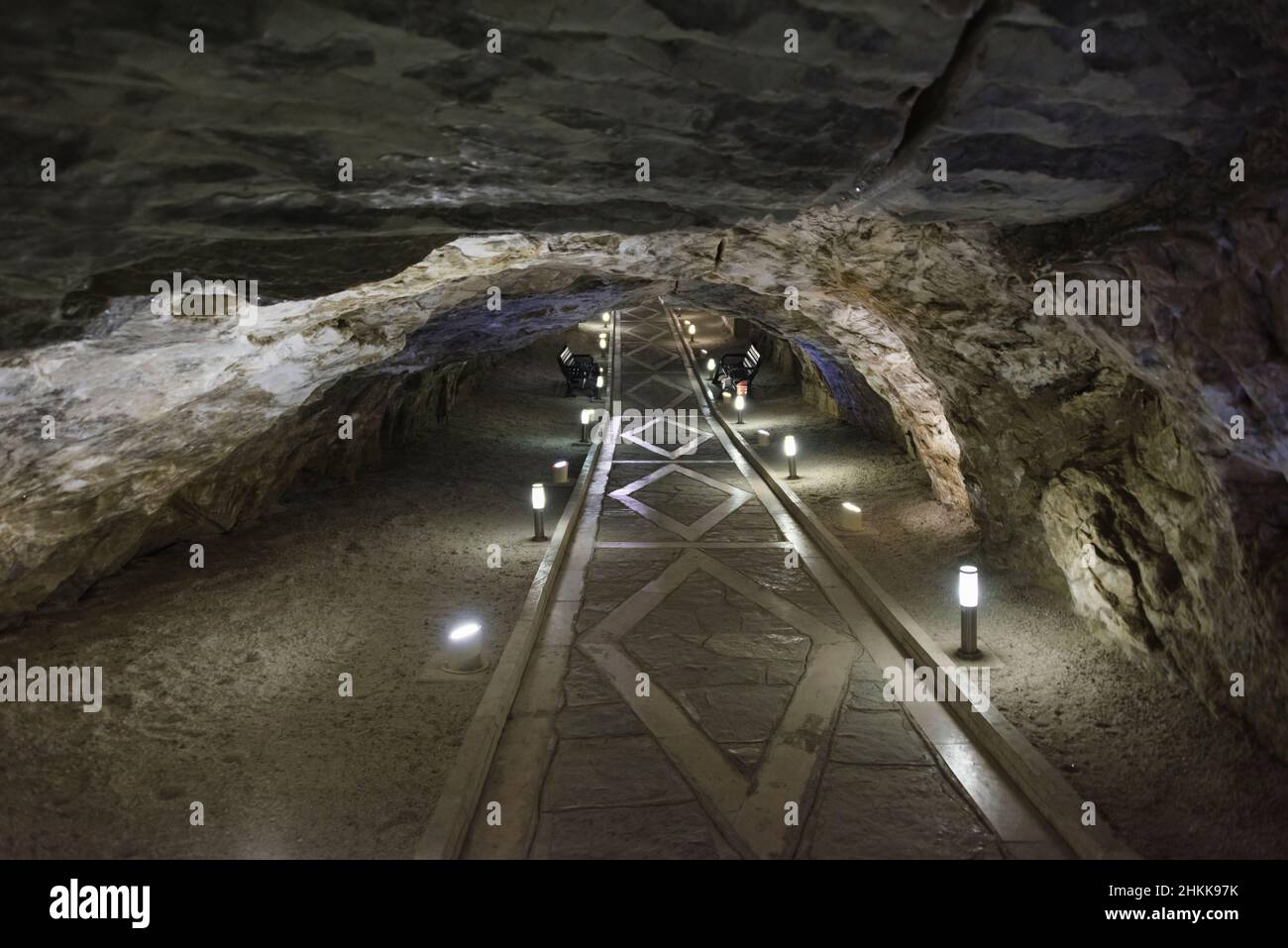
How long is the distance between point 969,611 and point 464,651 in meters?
4.49

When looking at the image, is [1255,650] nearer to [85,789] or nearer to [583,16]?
[583,16]

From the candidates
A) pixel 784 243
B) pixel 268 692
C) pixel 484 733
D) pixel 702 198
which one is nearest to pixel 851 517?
pixel 784 243

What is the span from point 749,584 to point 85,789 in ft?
22.0

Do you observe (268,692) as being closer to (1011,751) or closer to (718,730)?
(718,730)

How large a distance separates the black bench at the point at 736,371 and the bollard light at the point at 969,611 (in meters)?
16.6

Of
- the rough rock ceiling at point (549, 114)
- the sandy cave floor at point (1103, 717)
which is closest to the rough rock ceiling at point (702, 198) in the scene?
the rough rock ceiling at point (549, 114)

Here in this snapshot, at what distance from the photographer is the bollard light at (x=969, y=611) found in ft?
23.4

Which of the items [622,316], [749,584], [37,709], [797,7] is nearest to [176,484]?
[37,709]

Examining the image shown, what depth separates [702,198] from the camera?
4.69 m

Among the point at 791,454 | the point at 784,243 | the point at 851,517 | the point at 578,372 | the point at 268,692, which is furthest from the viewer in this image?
the point at 578,372

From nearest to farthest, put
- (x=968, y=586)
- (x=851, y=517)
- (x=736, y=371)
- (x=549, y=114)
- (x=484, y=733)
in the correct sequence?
(x=549, y=114) < (x=484, y=733) < (x=968, y=586) < (x=851, y=517) < (x=736, y=371)

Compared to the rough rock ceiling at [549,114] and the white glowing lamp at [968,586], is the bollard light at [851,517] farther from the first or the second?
the rough rock ceiling at [549,114]

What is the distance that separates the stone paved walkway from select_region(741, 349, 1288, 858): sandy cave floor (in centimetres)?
58

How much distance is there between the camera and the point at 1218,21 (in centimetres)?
360
